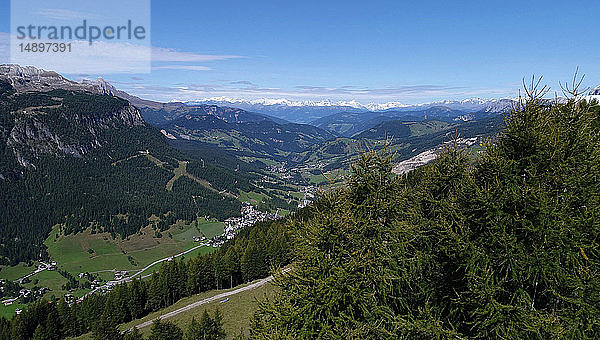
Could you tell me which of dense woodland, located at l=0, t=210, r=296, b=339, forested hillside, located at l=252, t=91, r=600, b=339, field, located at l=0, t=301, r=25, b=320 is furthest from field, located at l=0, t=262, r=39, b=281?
forested hillside, located at l=252, t=91, r=600, b=339

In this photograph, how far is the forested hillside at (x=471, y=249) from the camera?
1044 cm

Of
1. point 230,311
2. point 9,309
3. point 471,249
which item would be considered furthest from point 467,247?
point 9,309

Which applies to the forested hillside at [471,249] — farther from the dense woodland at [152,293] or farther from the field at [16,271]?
the field at [16,271]

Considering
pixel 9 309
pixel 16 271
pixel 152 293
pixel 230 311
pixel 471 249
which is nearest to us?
pixel 471 249

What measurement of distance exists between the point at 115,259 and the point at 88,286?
34.6 metres

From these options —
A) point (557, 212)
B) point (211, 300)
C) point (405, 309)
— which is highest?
point (557, 212)

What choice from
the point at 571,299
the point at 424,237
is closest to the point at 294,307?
the point at 424,237

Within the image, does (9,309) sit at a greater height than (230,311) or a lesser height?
lesser

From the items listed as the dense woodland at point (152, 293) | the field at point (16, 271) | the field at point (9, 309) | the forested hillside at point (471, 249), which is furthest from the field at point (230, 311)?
the field at point (16, 271)

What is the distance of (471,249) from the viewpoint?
11664mm

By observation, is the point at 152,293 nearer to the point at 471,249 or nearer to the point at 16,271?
the point at 471,249

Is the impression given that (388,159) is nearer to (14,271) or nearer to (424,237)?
(424,237)

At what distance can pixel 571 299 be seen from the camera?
10.0 m

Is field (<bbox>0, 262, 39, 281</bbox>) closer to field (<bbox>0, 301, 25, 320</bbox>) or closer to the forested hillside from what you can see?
field (<bbox>0, 301, 25, 320</bbox>)
